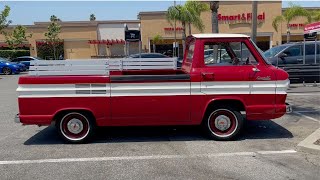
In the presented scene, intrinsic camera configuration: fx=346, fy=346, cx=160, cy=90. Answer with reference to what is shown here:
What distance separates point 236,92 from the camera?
21.6 feet

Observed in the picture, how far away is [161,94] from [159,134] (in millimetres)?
1160

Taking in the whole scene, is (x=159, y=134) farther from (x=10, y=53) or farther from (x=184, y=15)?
(x=10, y=53)

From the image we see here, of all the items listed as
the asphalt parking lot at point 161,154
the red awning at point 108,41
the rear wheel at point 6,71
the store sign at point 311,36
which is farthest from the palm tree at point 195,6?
the asphalt parking lot at point 161,154

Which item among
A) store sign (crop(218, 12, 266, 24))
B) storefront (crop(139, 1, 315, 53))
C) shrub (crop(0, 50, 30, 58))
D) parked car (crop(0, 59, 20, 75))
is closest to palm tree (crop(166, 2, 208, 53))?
storefront (crop(139, 1, 315, 53))

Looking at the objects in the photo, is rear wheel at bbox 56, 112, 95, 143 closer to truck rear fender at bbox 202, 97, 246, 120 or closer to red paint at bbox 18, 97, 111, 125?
red paint at bbox 18, 97, 111, 125

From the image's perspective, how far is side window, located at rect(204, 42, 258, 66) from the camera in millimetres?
6723

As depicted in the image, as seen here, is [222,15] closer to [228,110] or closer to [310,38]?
[310,38]

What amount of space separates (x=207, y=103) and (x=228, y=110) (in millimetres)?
479

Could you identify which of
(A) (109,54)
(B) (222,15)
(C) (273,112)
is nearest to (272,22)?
(B) (222,15)

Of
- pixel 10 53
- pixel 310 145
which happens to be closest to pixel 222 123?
pixel 310 145

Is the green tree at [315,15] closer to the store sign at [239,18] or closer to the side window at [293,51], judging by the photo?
the store sign at [239,18]

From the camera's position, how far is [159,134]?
23.9ft

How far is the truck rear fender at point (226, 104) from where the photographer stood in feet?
21.6

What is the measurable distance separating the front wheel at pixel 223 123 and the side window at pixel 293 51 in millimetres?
9112
